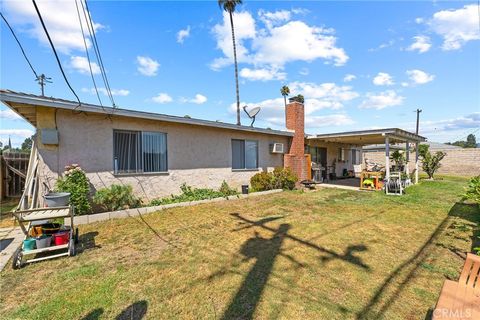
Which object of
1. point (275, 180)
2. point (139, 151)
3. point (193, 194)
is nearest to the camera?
point (139, 151)

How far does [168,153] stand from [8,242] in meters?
4.62

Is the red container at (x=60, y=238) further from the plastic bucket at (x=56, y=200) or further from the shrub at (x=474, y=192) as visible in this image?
the shrub at (x=474, y=192)

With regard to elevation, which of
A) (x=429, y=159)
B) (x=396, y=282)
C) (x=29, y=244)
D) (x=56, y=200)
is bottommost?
(x=396, y=282)

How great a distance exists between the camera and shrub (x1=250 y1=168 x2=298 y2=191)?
11281mm

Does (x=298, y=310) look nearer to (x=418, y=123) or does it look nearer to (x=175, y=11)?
(x=175, y=11)

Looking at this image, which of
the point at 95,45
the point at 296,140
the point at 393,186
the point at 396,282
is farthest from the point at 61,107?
the point at 393,186

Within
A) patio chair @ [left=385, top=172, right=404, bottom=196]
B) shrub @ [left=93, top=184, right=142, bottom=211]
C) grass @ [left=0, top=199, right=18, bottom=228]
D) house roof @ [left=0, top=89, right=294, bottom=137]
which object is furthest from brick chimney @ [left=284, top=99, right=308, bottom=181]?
grass @ [left=0, top=199, right=18, bottom=228]

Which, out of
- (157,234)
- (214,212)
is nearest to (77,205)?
(157,234)

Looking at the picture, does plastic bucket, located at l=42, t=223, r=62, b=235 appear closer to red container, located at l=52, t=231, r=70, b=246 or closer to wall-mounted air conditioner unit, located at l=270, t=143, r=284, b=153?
red container, located at l=52, t=231, r=70, b=246

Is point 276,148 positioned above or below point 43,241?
above

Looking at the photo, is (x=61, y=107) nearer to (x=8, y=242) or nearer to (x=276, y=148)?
(x=8, y=242)

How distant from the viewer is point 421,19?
7898mm

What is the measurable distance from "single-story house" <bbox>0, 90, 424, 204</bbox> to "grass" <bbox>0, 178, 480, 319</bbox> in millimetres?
1876

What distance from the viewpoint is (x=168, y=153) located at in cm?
865
